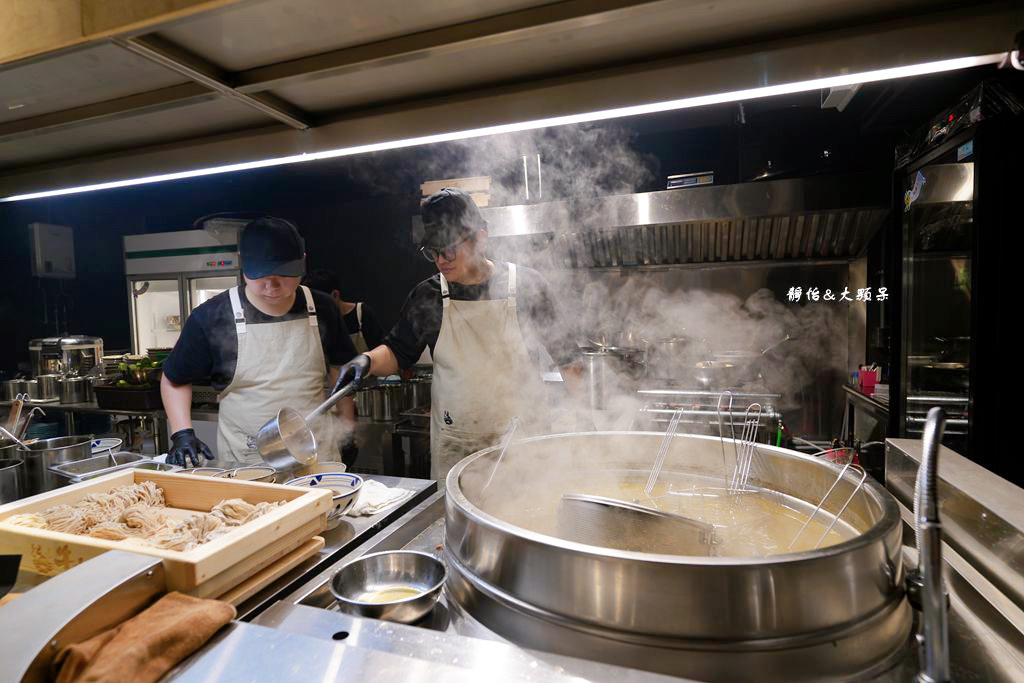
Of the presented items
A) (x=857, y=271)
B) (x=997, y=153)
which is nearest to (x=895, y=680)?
(x=997, y=153)

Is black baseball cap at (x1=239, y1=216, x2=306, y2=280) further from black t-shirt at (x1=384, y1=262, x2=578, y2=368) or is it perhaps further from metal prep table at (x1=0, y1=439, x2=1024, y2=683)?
metal prep table at (x1=0, y1=439, x2=1024, y2=683)

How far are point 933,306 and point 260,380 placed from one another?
3979 mm

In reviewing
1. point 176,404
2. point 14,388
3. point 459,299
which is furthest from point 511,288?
point 14,388

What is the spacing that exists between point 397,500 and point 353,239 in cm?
502

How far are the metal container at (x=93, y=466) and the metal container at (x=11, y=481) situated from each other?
0.16 meters

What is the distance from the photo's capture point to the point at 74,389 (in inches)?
208

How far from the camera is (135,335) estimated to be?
7.29m

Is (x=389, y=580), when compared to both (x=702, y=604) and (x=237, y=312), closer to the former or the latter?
(x=702, y=604)

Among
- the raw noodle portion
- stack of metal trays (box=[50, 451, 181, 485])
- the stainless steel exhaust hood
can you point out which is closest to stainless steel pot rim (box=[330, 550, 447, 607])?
the raw noodle portion

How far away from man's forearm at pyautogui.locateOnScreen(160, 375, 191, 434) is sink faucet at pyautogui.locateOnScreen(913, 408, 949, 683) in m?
3.05

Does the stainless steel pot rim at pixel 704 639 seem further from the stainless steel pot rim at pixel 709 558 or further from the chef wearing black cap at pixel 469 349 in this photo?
the chef wearing black cap at pixel 469 349

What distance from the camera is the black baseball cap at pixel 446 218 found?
2.68 metres

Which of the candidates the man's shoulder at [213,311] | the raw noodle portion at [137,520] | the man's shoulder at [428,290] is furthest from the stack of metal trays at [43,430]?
the raw noodle portion at [137,520]

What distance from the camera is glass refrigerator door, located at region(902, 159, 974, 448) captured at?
9.82 feet
